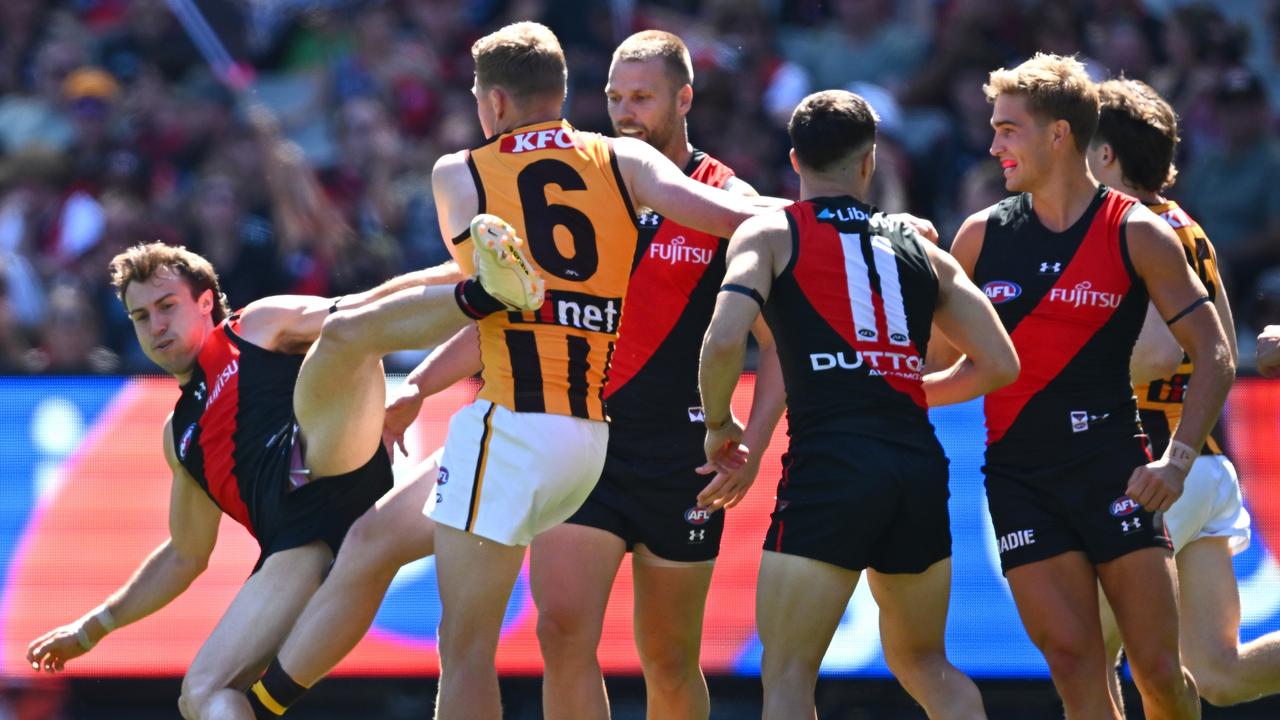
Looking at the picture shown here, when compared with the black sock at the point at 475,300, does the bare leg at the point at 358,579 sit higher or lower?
lower

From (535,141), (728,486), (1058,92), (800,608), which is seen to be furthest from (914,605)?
(535,141)

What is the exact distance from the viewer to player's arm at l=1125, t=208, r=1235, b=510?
5277mm

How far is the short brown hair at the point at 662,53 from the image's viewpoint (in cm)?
609

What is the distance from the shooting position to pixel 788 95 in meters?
11.6

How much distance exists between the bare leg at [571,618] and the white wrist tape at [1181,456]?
6.40ft

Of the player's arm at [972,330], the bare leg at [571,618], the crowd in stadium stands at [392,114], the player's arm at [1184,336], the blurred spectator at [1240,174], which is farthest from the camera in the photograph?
the crowd in stadium stands at [392,114]

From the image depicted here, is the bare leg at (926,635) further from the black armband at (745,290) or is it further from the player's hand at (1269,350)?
the player's hand at (1269,350)

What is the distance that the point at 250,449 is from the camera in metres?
6.54

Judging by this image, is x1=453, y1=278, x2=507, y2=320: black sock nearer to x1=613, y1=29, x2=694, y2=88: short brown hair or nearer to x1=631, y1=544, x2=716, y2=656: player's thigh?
x1=631, y1=544, x2=716, y2=656: player's thigh

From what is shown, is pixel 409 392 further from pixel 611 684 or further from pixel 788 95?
pixel 788 95

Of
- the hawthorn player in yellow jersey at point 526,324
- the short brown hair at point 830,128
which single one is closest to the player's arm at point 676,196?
the hawthorn player in yellow jersey at point 526,324

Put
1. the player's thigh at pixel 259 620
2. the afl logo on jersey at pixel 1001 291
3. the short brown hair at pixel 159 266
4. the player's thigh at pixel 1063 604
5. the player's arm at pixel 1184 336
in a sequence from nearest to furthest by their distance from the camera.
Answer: the player's arm at pixel 1184 336, the player's thigh at pixel 1063 604, the afl logo on jersey at pixel 1001 291, the player's thigh at pixel 259 620, the short brown hair at pixel 159 266

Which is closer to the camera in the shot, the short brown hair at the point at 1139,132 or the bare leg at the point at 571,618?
the bare leg at the point at 571,618

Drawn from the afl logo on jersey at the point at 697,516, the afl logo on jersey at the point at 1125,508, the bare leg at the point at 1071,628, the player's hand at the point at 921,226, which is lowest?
the bare leg at the point at 1071,628
